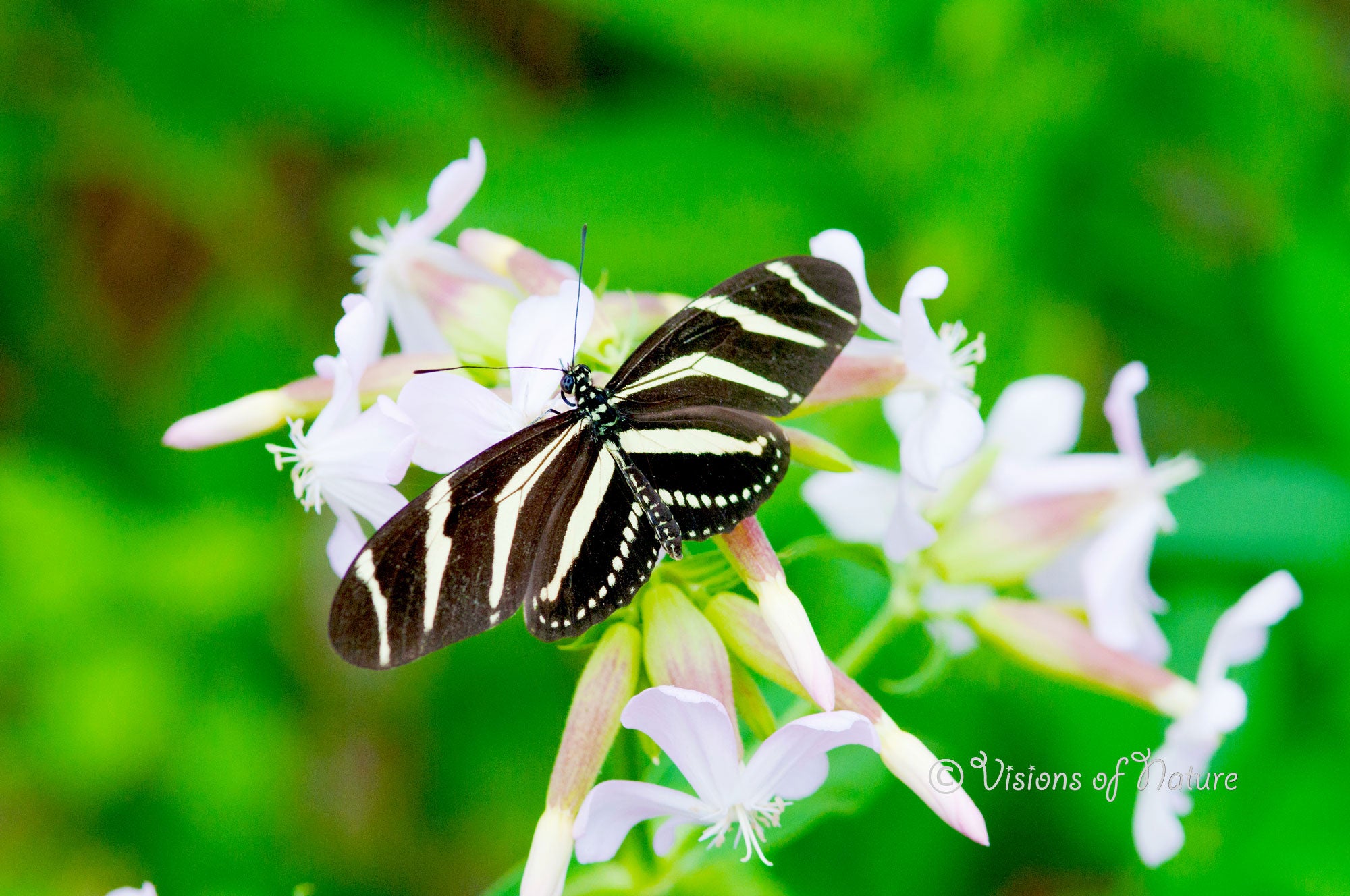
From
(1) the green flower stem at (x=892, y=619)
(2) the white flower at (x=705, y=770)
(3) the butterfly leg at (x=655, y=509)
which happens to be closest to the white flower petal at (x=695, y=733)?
(2) the white flower at (x=705, y=770)

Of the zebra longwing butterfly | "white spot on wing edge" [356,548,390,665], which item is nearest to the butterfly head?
the zebra longwing butterfly

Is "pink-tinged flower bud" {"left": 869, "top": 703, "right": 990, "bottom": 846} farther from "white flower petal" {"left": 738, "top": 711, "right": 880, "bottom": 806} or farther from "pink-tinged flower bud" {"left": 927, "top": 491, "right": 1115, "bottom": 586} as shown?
"pink-tinged flower bud" {"left": 927, "top": 491, "right": 1115, "bottom": 586}

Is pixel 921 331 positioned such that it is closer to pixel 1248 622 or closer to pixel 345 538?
pixel 1248 622

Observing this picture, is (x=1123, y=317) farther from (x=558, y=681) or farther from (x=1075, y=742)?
(x=558, y=681)

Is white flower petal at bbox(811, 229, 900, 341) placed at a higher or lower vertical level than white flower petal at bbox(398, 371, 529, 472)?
higher

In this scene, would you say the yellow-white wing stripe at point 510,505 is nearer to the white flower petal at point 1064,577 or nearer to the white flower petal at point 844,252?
the white flower petal at point 844,252

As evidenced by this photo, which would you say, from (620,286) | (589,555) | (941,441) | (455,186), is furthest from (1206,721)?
(620,286)
